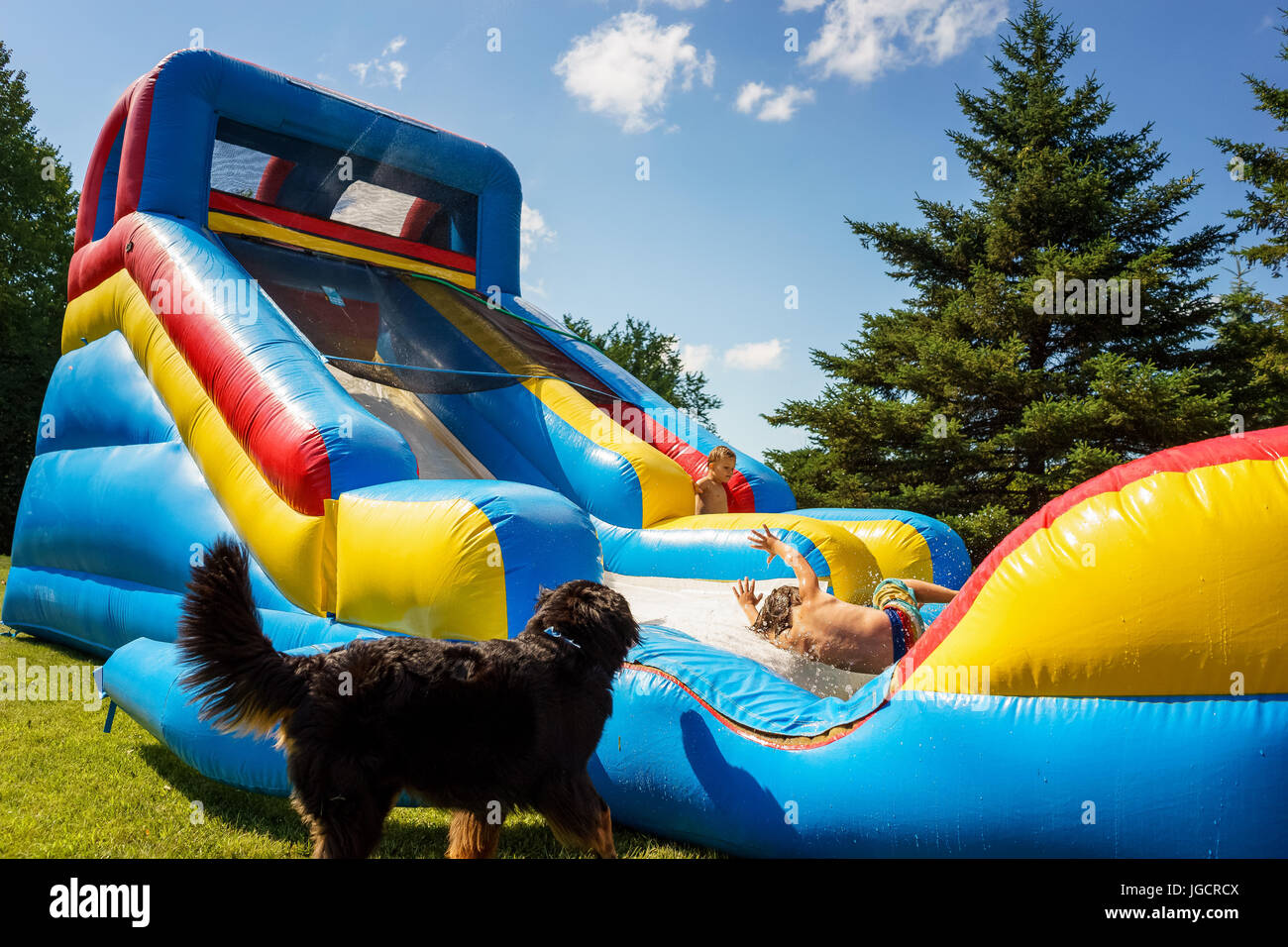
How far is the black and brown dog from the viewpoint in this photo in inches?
79.4

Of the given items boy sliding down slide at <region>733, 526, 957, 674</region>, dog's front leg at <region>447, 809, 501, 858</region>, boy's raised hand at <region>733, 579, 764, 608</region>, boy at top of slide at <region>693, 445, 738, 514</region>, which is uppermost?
boy at top of slide at <region>693, 445, 738, 514</region>

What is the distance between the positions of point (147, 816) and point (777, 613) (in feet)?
7.54

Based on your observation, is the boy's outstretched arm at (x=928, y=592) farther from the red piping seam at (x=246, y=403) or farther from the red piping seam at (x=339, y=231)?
the red piping seam at (x=339, y=231)

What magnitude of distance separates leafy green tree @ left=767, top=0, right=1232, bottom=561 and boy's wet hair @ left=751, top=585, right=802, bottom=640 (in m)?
7.23

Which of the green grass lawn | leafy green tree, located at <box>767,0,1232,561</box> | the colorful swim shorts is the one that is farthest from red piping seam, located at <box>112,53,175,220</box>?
leafy green tree, located at <box>767,0,1232,561</box>

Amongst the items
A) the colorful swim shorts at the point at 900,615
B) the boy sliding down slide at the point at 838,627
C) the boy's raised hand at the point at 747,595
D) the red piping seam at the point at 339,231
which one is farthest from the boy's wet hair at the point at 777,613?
the red piping seam at the point at 339,231

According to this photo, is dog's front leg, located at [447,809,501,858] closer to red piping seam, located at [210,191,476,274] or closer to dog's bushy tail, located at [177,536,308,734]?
dog's bushy tail, located at [177,536,308,734]

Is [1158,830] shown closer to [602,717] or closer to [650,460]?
[602,717]

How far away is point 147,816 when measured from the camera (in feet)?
9.23

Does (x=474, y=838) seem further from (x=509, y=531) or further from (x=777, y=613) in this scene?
(x=777, y=613)

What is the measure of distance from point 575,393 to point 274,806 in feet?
11.4

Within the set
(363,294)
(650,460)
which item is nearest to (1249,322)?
(650,460)

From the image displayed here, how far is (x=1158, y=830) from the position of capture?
6.20ft

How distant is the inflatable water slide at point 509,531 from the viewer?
1.93 m
